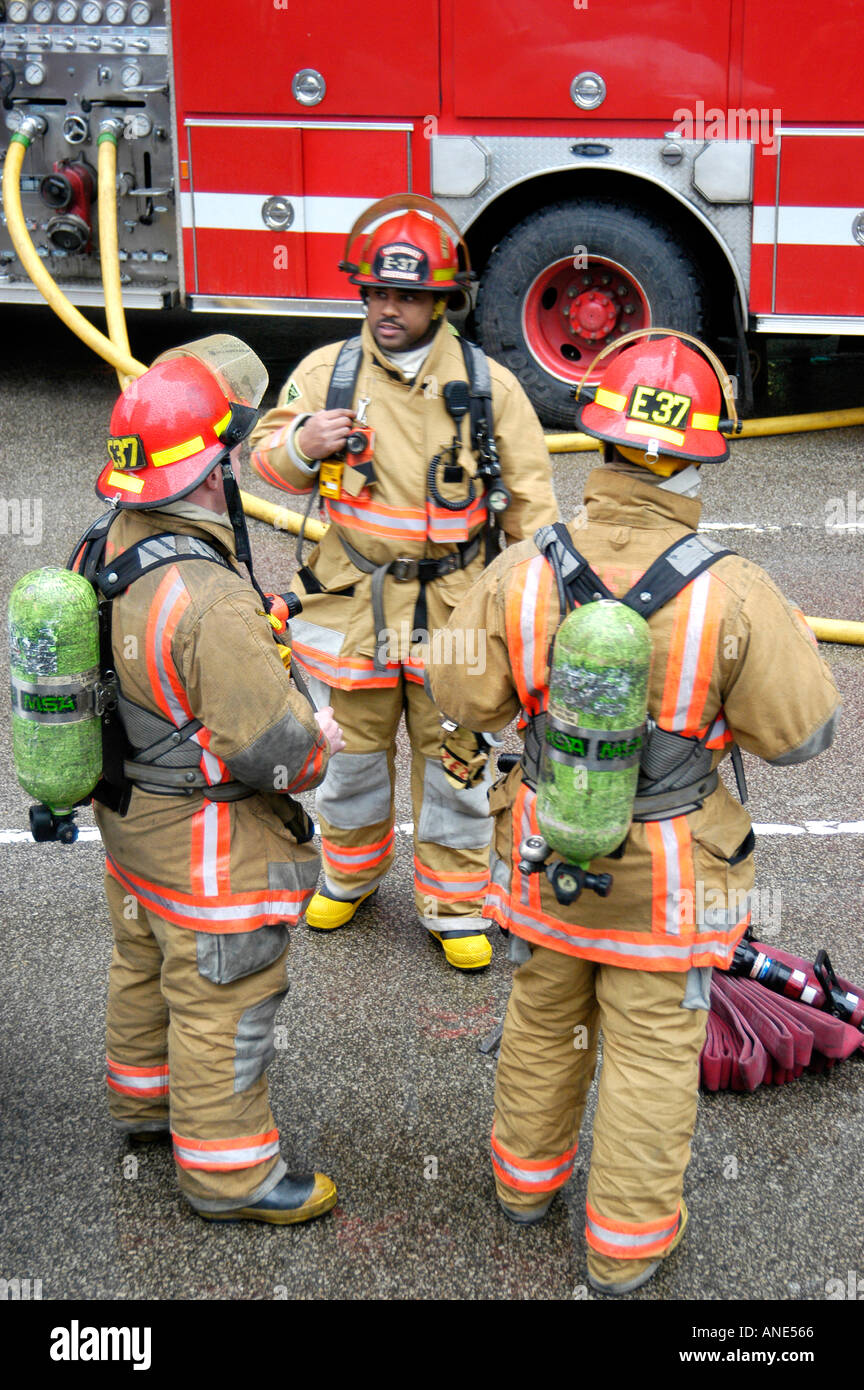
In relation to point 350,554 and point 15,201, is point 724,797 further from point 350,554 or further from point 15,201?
point 15,201

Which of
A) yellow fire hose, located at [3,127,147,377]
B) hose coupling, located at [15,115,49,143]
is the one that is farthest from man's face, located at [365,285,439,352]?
hose coupling, located at [15,115,49,143]

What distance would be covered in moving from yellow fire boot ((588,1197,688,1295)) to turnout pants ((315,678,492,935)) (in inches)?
49.2

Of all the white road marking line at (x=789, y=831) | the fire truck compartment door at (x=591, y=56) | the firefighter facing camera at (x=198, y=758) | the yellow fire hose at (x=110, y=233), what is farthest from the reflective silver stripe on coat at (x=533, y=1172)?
the fire truck compartment door at (x=591, y=56)

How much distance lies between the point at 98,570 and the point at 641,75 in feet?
17.0

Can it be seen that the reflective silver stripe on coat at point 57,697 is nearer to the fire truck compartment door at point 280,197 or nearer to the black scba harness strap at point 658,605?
the black scba harness strap at point 658,605

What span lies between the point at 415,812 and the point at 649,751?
1.58 m

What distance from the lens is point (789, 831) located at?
4594mm

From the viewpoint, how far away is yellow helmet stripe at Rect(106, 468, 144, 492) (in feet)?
9.17

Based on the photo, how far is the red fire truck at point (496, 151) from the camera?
6.96 m

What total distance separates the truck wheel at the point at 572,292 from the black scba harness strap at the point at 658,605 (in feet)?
16.6

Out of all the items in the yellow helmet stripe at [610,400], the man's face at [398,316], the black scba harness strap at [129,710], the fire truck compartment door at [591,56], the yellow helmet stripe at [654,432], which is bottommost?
the black scba harness strap at [129,710]

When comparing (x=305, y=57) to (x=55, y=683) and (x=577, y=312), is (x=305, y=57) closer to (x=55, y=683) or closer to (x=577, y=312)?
(x=577, y=312)

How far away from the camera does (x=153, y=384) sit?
282 cm
